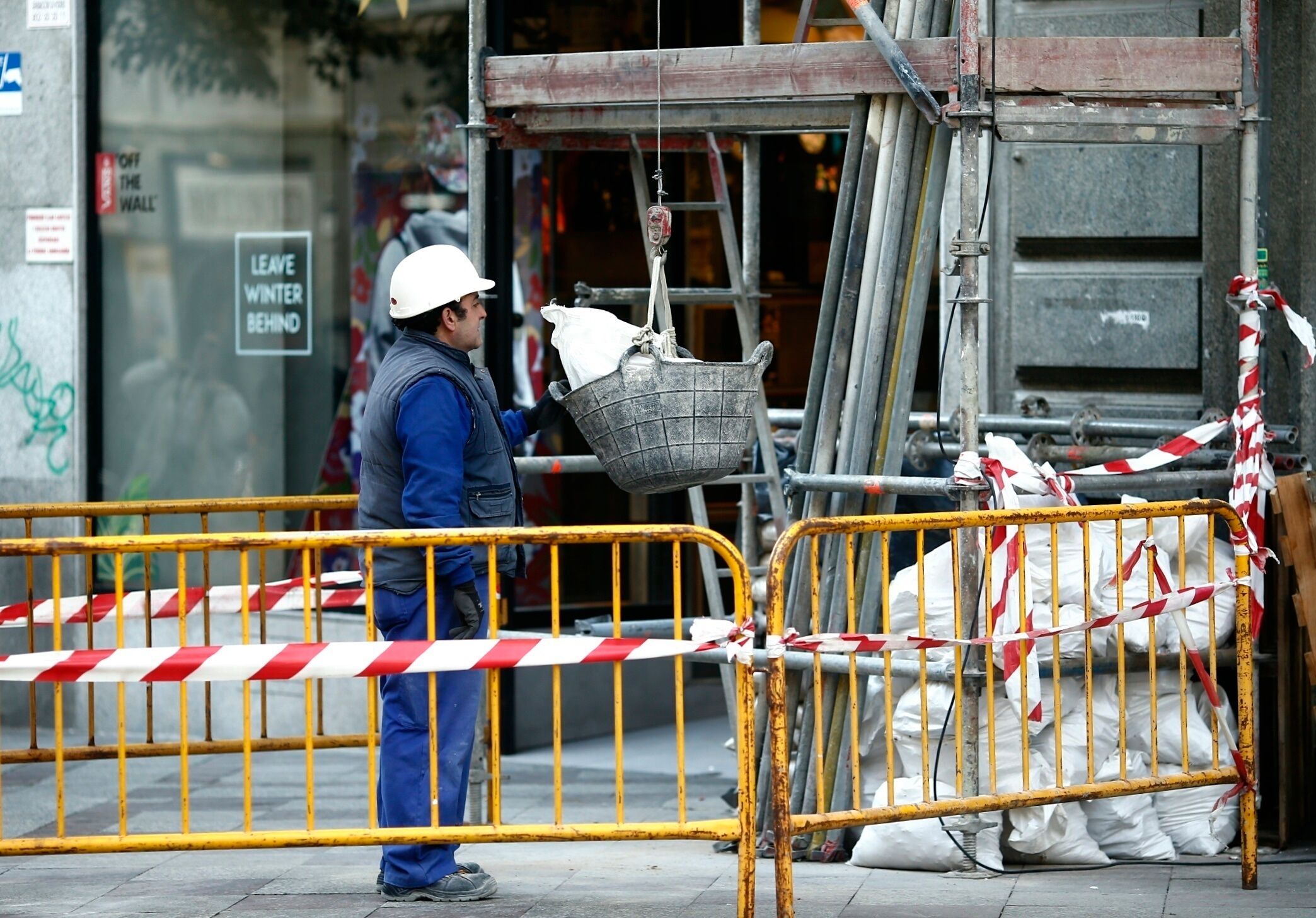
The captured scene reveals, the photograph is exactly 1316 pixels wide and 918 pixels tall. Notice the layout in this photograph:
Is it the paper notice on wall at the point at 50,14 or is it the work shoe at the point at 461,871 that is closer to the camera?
the work shoe at the point at 461,871

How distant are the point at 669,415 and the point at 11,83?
578cm

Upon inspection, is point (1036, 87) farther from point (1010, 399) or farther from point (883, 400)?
point (1010, 399)

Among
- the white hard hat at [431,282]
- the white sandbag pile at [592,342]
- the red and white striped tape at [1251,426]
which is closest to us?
the white sandbag pile at [592,342]

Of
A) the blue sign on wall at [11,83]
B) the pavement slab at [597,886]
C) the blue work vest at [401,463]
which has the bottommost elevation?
the pavement slab at [597,886]

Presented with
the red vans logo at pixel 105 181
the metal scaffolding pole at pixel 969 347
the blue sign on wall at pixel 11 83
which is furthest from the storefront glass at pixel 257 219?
the metal scaffolding pole at pixel 969 347

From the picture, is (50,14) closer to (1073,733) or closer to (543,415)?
(543,415)

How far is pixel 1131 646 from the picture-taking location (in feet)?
20.0

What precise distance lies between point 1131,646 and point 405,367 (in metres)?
Result: 2.54

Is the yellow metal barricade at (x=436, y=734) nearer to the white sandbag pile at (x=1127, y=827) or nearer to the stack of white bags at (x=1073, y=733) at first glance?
the stack of white bags at (x=1073, y=733)

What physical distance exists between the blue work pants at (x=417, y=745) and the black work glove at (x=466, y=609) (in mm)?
55

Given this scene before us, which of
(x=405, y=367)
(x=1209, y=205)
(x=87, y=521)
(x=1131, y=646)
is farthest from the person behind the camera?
(x=1209, y=205)

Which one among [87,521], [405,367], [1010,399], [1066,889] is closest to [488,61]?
[405,367]

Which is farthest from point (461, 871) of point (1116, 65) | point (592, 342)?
point (1116, 65)

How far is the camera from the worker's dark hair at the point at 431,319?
5547 mm
